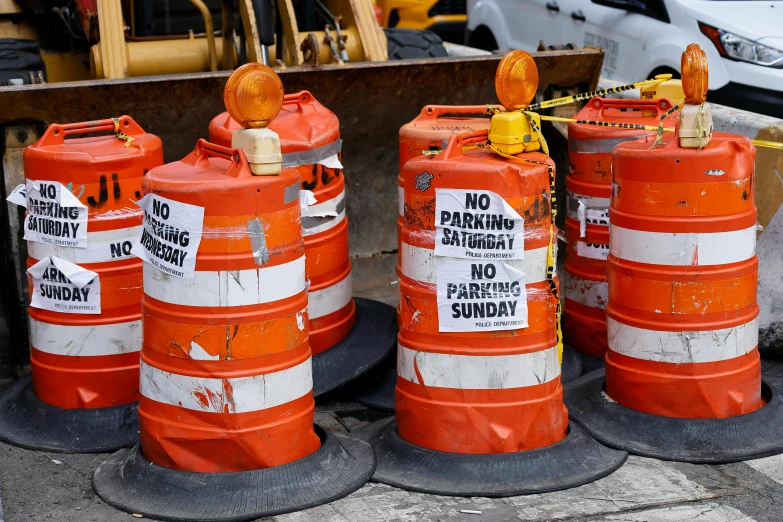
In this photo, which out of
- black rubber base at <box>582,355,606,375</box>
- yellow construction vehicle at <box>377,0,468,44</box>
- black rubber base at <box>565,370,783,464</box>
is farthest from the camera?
yellow construction vehicle at <box>377,0,468,44</box>

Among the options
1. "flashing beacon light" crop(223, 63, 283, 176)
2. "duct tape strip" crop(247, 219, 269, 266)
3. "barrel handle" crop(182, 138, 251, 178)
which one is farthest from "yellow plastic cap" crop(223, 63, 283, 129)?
"duct tape strip" crop(247, 219, 269, 266)

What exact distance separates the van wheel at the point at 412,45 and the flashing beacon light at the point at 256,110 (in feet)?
12.9

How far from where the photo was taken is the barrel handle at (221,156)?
14.2 ft

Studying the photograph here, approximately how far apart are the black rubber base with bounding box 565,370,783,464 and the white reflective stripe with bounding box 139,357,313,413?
4.60 ft

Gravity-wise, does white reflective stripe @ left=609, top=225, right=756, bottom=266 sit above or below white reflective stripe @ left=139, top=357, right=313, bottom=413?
above

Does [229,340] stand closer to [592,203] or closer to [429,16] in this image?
[592,203]

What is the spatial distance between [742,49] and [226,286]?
6.45 m

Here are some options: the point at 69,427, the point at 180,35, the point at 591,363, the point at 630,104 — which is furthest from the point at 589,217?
the point at 180,35

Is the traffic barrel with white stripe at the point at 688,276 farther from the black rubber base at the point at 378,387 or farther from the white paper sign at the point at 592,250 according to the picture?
the black rubber base at the point at 378,387

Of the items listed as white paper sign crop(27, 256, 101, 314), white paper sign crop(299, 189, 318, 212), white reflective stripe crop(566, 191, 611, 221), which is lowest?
white paper sign crop(27, 256, 101, 314)

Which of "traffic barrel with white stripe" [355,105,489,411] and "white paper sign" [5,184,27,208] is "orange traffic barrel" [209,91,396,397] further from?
"white paper sign" [5,184,27,208]

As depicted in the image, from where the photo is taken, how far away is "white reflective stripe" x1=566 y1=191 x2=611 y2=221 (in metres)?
5.94

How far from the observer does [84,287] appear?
16.8ft

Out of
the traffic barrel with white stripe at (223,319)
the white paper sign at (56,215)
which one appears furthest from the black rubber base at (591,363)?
the white paper sign at (56,215)
